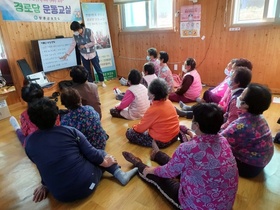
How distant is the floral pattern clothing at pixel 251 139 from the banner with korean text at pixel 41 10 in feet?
12.4

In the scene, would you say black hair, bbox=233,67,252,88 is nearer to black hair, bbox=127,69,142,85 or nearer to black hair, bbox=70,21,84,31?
black hair, bbox=127,69,142,85

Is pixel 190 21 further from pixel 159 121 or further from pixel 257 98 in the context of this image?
pixel 257 98

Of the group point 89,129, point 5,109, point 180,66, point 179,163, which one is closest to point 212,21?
point 180,66

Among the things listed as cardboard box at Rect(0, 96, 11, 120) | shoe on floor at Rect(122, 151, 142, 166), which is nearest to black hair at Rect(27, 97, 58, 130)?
shoe on floor at Rect(122, 151, 142, 166)

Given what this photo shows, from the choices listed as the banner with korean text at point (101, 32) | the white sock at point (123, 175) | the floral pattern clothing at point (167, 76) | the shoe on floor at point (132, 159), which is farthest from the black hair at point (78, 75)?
the banner with korean text at point (101, 32)

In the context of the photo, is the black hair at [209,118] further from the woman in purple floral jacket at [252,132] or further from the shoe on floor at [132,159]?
the shoe on floor at [132,159]

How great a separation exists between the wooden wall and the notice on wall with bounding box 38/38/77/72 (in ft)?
0.70

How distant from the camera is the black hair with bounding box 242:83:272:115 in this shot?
1419mm

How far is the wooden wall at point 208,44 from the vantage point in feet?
11.5

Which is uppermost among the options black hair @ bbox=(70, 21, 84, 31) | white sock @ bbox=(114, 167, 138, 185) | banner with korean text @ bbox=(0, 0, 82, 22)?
banner with korean text @ bbox=(0, 0, 82, 22)

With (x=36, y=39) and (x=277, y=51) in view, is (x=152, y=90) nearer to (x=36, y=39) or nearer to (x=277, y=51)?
(x=277, y=51)

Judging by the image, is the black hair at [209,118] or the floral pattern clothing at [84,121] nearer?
the black hair at [209,118]

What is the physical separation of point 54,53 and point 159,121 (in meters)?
2.96

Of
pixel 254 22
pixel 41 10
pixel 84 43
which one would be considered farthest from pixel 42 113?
pixel 254 22
